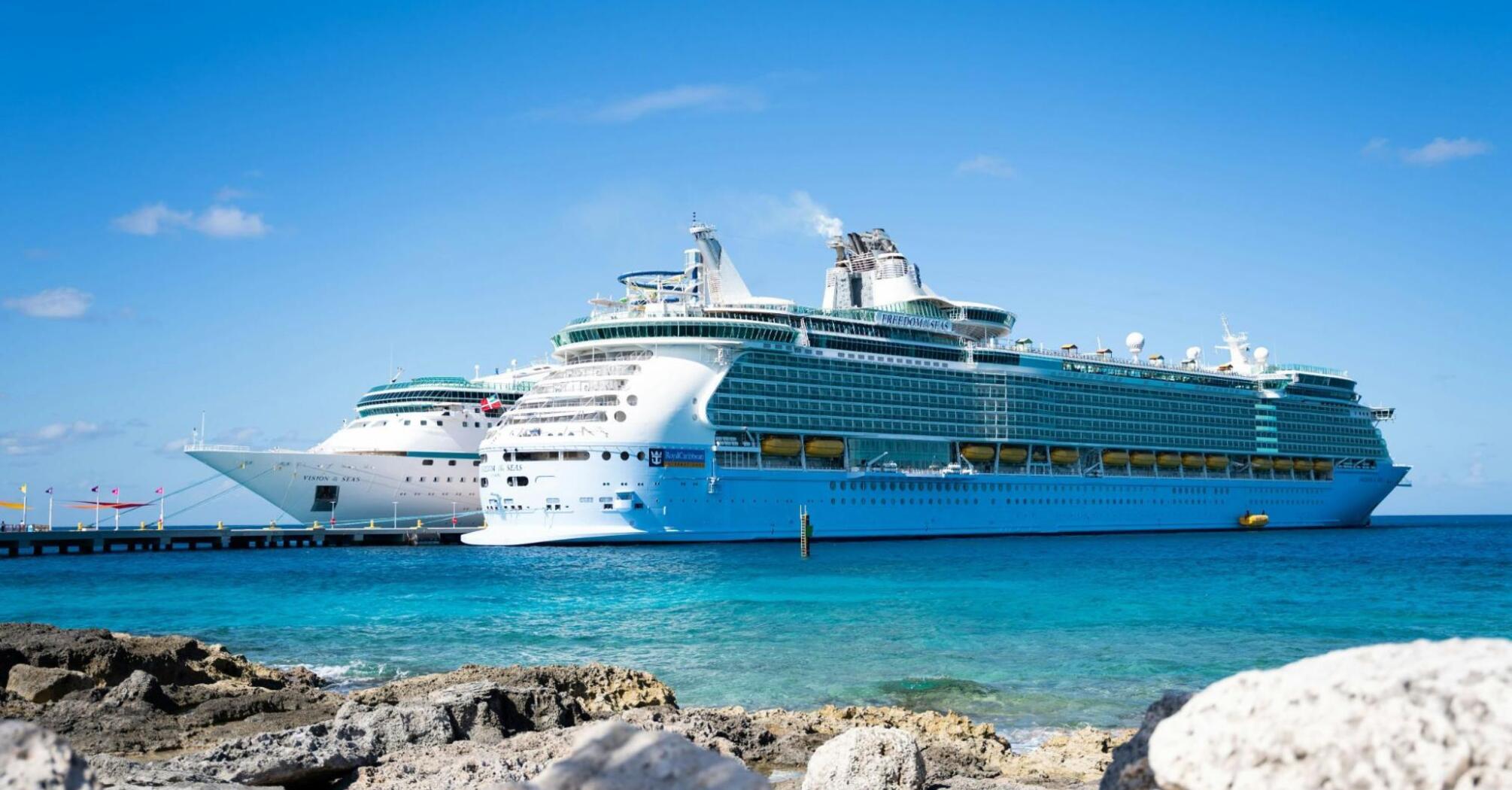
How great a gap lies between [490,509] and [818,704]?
4143 centimetres

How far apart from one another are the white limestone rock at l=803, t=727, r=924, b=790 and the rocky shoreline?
0.04ft

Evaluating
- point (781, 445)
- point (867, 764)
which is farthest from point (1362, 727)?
point (781, 445)

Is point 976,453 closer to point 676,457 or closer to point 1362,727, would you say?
point 676,457

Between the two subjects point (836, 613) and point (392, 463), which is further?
point (392, 463)

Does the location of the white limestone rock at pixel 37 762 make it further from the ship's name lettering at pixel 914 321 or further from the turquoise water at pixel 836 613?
the ship's name lettering at pixel 914 321

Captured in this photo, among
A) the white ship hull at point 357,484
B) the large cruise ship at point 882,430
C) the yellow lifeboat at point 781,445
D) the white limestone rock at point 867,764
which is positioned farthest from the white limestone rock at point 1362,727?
the white ship hull at point 357,484

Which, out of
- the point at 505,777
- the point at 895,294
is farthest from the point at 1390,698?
the point at 895,294

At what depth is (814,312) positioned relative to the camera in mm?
62062

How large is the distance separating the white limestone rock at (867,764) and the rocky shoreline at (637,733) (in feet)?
0.04

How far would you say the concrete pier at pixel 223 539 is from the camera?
202 ft

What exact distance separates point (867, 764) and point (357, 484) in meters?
63.7

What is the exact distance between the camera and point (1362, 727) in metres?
2.84

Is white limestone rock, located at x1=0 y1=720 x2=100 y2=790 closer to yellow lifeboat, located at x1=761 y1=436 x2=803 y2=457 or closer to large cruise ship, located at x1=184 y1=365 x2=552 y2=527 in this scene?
yellow lifeboat, located at x1=761 y1=436 x2=803 y2=457

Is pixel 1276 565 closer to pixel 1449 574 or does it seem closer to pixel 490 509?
pixel 1449 574
